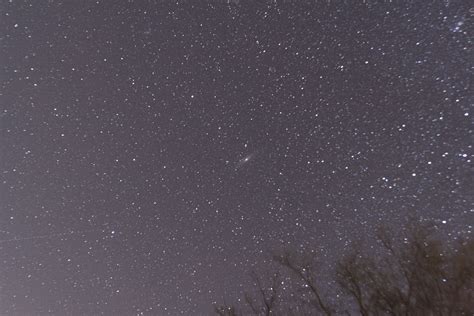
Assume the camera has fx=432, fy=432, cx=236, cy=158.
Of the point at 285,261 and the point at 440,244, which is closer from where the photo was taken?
the point at 440,244

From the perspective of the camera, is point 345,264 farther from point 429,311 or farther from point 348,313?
point 429,311

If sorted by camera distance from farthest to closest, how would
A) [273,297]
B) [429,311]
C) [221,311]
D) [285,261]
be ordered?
[221,311], [273,297], [285,261], [429,311]

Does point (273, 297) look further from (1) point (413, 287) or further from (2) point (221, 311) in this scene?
(1) point (413, 287)

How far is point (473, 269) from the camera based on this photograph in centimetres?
A: 1098

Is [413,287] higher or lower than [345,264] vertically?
lower

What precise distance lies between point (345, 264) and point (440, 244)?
10.3ft

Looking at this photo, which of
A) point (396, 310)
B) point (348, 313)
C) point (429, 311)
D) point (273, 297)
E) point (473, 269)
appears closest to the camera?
point (473, 269)

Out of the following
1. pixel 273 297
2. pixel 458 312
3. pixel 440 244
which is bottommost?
pixel 458 312

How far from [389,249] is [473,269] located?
2493 mm

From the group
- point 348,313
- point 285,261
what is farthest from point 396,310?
point 285,261

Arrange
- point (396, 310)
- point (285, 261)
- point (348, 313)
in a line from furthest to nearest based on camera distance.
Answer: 1. point (285, 261)
2. point (348, 313)
3. point (396, 310)

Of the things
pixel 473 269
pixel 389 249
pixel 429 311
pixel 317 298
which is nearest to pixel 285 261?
pixel 317 298

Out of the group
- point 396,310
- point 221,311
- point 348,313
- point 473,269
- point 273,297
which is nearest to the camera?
point 473,269

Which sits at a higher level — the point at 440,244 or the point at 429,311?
the point at 440,244
